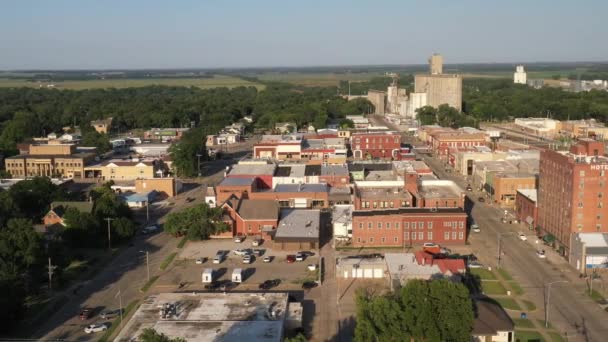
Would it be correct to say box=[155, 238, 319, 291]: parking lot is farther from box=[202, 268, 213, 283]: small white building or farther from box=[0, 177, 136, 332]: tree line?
box=[0, 177, 136, 332]: tree line

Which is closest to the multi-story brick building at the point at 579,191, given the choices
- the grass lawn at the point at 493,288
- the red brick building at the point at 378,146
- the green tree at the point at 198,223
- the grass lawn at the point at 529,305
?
the grass lawn at the point at 493,288

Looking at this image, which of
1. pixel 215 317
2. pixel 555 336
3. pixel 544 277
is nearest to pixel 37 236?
pixel 215 317

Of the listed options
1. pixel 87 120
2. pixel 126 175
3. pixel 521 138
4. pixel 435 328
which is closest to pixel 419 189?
pixel 435 328

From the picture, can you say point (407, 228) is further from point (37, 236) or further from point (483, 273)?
point (37, 236)

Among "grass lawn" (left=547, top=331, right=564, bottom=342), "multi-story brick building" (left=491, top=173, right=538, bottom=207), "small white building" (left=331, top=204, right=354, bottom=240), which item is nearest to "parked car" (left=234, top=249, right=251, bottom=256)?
"small white building" (left=331, top=204, right=354, bottom=240)

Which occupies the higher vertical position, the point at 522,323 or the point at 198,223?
the point at 198,223

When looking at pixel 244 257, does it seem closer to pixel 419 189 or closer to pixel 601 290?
pixel 419 189
